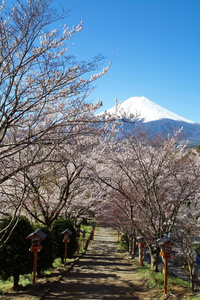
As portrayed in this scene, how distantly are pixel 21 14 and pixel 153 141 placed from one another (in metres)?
6.28

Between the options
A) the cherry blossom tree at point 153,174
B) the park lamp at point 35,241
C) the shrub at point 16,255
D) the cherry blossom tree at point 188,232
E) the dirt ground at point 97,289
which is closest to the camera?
the dirt ground at point 97,289

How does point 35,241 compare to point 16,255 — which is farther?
point 16,255

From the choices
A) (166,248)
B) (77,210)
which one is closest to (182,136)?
(166,248)

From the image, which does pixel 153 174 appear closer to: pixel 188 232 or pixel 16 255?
pixel 188 232

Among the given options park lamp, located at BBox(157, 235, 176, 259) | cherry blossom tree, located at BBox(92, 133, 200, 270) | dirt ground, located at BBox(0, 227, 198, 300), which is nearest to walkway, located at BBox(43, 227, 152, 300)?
dirt ground, located at BBox(0, 227, 198, 300)

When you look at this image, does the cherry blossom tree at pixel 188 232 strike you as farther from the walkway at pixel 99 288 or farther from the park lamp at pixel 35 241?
the park lamp at pixel 35 241

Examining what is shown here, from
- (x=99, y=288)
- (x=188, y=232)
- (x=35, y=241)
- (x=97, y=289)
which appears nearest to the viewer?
(x=35, y=241)

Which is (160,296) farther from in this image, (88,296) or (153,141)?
(153,141)

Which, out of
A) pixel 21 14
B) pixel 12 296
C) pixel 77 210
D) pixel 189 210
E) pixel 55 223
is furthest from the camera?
pixel 77 210

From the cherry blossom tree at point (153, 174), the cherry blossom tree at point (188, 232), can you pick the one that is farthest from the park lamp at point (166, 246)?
the cherry blossom tree at point (188, 232)

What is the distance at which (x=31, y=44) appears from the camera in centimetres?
418

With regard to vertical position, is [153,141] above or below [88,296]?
above

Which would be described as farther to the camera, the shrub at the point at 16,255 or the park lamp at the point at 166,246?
the shrub at the point at 16,255

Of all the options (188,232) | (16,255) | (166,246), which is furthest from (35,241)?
(188,232)
